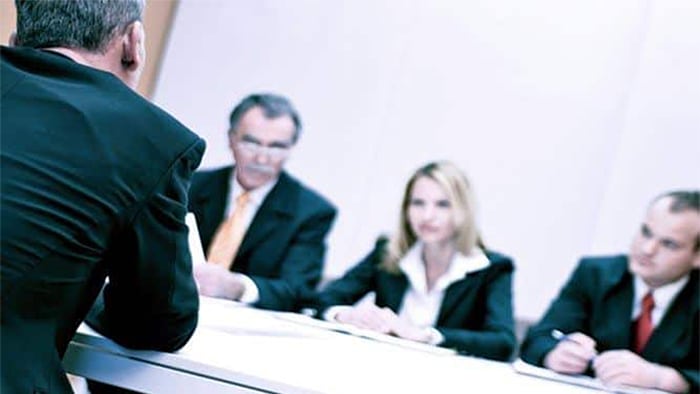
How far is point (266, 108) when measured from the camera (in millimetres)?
2432

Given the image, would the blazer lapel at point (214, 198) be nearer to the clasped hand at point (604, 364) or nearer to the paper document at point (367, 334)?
the paper document at point (367, 334)

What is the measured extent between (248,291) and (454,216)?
801 mm

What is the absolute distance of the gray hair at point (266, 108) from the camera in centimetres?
230

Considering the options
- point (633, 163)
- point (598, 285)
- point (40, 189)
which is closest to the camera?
point (40, 189)

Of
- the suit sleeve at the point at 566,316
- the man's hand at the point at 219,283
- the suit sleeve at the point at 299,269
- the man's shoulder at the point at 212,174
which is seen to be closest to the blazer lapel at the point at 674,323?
the suit sleeve at the point at 566,316

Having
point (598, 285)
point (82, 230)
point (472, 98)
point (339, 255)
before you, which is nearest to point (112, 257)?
point (82, 230)

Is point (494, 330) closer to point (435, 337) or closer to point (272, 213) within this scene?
point (435, 337)

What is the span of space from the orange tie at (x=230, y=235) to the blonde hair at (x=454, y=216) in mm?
600

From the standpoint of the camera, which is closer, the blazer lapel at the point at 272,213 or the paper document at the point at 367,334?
the paper document at the point at 367,334

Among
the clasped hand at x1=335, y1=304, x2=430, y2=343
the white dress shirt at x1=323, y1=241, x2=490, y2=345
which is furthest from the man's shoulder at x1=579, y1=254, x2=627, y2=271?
the clasped hand at x1=335, y1=304, x2=430, y2=343

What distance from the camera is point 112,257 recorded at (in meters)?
1.27

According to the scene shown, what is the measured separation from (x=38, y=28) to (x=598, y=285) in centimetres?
191

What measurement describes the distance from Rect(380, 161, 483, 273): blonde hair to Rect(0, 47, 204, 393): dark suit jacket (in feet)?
5.24

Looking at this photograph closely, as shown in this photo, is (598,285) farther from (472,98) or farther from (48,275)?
(48,275)
